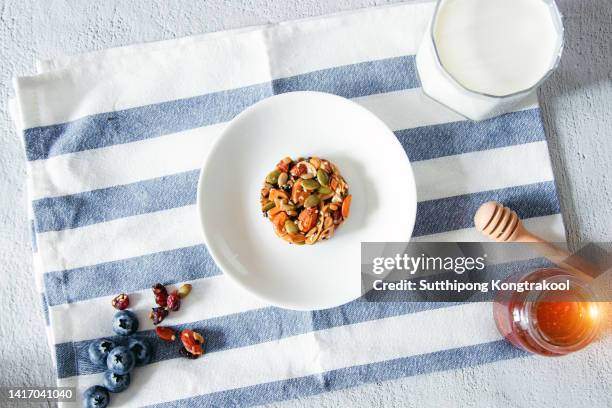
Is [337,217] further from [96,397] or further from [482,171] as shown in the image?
[96,397]

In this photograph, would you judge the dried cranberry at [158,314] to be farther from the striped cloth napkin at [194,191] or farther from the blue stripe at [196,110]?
the blue stripe at [196,110]

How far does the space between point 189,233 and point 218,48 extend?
0.27m

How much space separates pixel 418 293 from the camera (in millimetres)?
856

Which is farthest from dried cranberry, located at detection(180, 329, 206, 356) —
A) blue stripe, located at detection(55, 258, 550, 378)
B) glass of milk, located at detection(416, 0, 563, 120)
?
glass of milk, located at detection(416, 0, 563, 120)

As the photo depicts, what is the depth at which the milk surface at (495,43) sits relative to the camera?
0.79 meters

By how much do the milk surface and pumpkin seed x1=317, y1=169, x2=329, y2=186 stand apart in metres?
0.21

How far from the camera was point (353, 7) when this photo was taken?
0.89 meters

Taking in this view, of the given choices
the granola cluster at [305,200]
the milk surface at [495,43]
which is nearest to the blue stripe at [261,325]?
the granola cluster at [305,200]

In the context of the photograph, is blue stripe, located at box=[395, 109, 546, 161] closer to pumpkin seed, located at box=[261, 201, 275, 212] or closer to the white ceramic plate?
the white ceramic plate

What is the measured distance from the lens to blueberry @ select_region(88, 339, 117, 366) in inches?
32.2

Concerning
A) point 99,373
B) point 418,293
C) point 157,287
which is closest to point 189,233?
point 157,287

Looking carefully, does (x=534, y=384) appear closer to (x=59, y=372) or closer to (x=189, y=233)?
(x=189, y=233)

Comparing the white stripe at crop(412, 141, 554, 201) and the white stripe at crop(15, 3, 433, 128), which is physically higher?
the white stripe at crop(15, 3, 433, 128)

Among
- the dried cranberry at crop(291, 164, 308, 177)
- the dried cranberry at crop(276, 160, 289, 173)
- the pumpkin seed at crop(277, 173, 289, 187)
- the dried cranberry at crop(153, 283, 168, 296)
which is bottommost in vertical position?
the dried cranberry at crop(153, 283, 168, 296)
